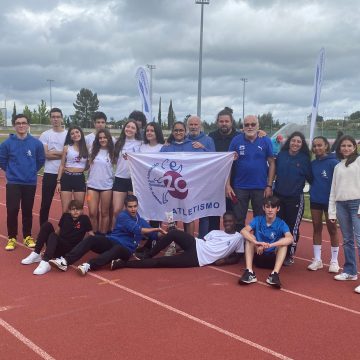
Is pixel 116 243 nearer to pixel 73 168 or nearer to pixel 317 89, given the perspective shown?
pixel 73 168

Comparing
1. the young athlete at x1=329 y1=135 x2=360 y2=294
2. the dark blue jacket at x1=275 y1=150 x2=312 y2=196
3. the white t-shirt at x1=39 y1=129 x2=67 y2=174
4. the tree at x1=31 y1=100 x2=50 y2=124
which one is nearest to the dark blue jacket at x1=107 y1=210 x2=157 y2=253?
the white t-shirt at x1=39 y1=129 x2=67 y2=174

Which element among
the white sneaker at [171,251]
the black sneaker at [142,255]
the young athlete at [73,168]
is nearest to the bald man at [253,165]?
the white sneaker at [171,251]

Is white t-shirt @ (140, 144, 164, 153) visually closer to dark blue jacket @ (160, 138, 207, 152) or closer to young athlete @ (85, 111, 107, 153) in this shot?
dark blue jacket @ (160, 138, 207, 152)

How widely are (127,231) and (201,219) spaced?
1472 millimetres

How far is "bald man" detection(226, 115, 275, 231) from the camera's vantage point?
6.32 metres

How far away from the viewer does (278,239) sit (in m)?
5.87

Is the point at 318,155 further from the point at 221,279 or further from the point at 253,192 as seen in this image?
the point at 221,279

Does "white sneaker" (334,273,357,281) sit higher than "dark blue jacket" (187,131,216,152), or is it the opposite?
"dark blue jacket" (187,131,216,152)

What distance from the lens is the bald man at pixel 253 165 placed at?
20.7ft

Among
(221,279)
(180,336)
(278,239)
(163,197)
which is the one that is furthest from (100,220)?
(180,336)

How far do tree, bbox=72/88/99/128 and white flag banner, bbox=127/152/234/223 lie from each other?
8721cm

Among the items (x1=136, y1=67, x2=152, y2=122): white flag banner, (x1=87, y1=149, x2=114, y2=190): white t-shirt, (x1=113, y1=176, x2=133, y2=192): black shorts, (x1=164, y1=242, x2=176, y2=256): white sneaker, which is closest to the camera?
(x1=164, y1=242, x2=176, y2=256): white sneaker

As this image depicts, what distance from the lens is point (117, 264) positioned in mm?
5898

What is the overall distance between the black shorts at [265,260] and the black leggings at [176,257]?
850mm
